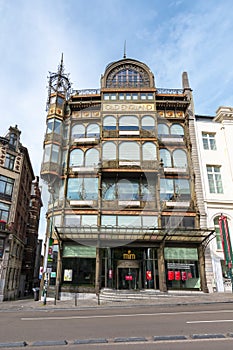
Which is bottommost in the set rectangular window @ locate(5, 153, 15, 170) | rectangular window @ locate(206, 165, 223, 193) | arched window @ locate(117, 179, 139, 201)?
arched window @ locate(117, 179, 139, 201)

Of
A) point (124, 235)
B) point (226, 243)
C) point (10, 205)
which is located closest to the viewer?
point (124, 235)

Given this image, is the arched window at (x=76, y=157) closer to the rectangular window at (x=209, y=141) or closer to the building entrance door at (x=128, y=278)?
the building entrance door at (x=128, y=278)

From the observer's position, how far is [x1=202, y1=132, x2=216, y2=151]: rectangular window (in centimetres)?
3021

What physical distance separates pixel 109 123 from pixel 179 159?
9.18 meters

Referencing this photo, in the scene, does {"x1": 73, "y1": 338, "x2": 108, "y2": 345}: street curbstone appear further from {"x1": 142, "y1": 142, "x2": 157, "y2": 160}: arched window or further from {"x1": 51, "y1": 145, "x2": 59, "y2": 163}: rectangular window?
{"x1": 51, "y1": 145, "x2": 59, "y2": 163}: rectangular window

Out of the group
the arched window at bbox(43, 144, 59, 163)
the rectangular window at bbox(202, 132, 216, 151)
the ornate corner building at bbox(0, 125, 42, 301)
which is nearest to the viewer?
the arched window at bbox(43, 144, 59, 163)

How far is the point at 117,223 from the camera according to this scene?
2538 cm

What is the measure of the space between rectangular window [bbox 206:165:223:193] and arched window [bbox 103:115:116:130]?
12112mm

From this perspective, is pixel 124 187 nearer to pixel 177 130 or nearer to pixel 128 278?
pixel 128 278

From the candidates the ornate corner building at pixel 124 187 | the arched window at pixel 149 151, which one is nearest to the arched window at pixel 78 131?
the ornate corner building at pixel 124 187

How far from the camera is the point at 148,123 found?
2939cm

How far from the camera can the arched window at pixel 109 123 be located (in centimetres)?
2925

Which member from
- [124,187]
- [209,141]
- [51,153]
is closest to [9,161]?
[51,153]

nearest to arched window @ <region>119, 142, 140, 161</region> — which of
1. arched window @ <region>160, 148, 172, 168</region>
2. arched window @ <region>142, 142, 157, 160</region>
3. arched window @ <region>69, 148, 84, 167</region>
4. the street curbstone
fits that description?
arched window @ <region>142, 142, 157, 160</region>
